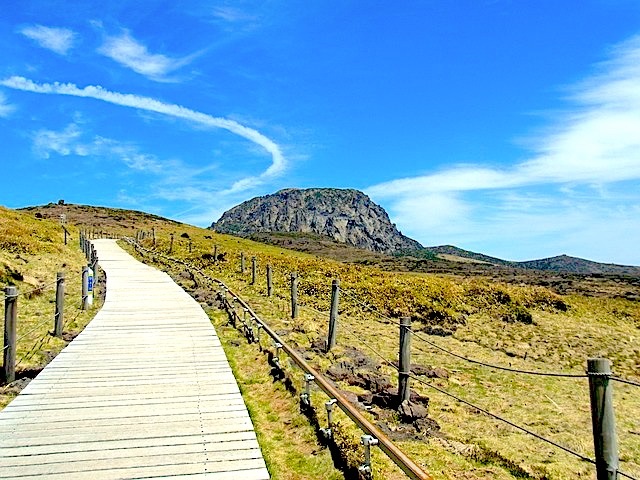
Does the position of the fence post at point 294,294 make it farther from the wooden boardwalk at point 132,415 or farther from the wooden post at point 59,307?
the wooden post at point 59,307

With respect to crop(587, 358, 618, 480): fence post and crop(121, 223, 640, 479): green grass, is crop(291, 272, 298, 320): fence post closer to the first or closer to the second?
crop(121, 223, 640, 479): green grass

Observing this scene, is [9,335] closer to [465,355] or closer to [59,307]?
[59,307]

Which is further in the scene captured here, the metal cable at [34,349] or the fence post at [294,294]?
the fence post at [294,294]

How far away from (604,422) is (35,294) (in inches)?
733

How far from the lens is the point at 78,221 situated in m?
106

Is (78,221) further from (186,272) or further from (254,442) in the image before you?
(254,442)

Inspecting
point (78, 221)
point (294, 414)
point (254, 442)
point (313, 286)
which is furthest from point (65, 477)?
point (78, 221)

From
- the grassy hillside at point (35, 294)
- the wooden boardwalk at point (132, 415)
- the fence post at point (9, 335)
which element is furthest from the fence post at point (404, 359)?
the fence post at point (9, 335)

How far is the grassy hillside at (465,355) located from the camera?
27.6 feet

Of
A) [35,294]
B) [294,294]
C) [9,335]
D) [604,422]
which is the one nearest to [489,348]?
[294,294]

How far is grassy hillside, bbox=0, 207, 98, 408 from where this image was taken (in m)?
11.0

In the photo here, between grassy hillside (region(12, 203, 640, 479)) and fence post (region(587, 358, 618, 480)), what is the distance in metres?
2.55

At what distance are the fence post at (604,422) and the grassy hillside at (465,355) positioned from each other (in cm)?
255

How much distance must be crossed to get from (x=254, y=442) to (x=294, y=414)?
5.39ft
